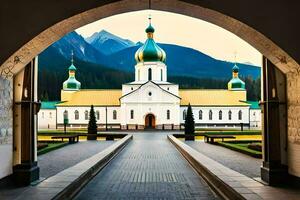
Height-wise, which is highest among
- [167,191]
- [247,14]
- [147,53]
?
[147,53]

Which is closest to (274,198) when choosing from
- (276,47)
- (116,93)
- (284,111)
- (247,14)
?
(284,111)

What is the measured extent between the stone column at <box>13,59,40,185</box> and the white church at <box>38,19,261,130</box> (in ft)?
162

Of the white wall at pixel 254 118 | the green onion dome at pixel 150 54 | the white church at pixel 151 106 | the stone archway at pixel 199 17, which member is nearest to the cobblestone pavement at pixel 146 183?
the stone archway at pixel 199 17

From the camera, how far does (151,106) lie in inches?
2388

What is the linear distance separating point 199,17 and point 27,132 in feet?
14.9

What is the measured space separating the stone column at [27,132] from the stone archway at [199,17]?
306mm

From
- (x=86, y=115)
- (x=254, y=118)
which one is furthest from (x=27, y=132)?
(x=254, y=118)

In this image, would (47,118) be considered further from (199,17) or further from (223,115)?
(199,17)

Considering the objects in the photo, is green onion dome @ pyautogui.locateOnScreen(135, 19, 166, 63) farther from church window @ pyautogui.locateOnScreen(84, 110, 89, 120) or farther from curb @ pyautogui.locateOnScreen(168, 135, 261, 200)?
curb @ pyautogui.locateOnScreen(168, 135, 261, 200)

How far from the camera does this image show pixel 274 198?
736 centimetres

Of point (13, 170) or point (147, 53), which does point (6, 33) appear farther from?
point (147, 53)

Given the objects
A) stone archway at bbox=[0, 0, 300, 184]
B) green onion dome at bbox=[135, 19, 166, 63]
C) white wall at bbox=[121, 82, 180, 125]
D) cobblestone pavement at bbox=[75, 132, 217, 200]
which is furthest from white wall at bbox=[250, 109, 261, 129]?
stone archway at bbox=[0, 0, 300, 184]

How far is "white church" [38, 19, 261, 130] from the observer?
60656mm

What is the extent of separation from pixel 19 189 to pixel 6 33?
313 centimetres
